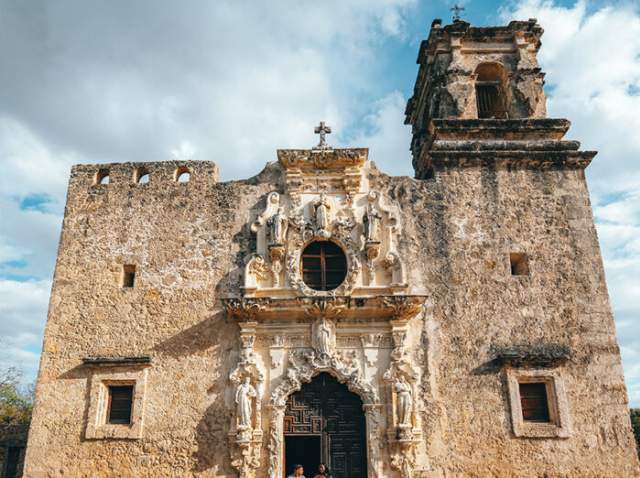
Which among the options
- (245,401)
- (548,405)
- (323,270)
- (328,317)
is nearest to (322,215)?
(323,270)

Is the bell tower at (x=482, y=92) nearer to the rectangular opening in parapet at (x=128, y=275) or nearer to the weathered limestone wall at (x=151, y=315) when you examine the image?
the weathered limestone wall at (x=151, y=315)

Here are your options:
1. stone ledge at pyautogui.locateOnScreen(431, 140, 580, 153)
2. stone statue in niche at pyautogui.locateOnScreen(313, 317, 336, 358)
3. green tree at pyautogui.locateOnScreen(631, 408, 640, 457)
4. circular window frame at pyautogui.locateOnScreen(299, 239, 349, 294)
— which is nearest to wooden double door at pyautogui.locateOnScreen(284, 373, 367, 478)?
stone statue in niche at pyautogui.locateOnScreen(313, 317, 336, 358)

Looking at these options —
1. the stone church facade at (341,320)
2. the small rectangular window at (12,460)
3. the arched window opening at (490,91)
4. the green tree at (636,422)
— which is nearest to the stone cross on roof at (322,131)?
the stone church facade at (341,320)

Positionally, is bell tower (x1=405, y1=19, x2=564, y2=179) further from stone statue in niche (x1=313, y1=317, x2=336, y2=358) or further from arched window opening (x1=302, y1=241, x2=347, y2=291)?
stone statue in niche (x1=313, y1=317, x2=336, y2=358)

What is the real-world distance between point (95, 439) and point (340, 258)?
554 cm

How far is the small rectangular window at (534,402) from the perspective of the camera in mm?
10328

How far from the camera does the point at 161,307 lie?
11055 millimetres

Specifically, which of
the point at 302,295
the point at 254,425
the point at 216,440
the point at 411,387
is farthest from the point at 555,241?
the point at 216,440

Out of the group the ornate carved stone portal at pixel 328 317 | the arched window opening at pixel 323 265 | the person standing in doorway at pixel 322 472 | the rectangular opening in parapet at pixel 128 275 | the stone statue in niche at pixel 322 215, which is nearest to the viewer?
the person standing in doorway at pixel 322 472

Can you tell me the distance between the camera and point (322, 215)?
1131 cm

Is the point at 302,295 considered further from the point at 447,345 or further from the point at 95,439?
the point at 95,439

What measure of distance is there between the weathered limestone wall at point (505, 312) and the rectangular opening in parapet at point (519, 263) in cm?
10

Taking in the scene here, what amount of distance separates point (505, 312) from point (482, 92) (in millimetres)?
5911

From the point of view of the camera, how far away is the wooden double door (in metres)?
9.95
